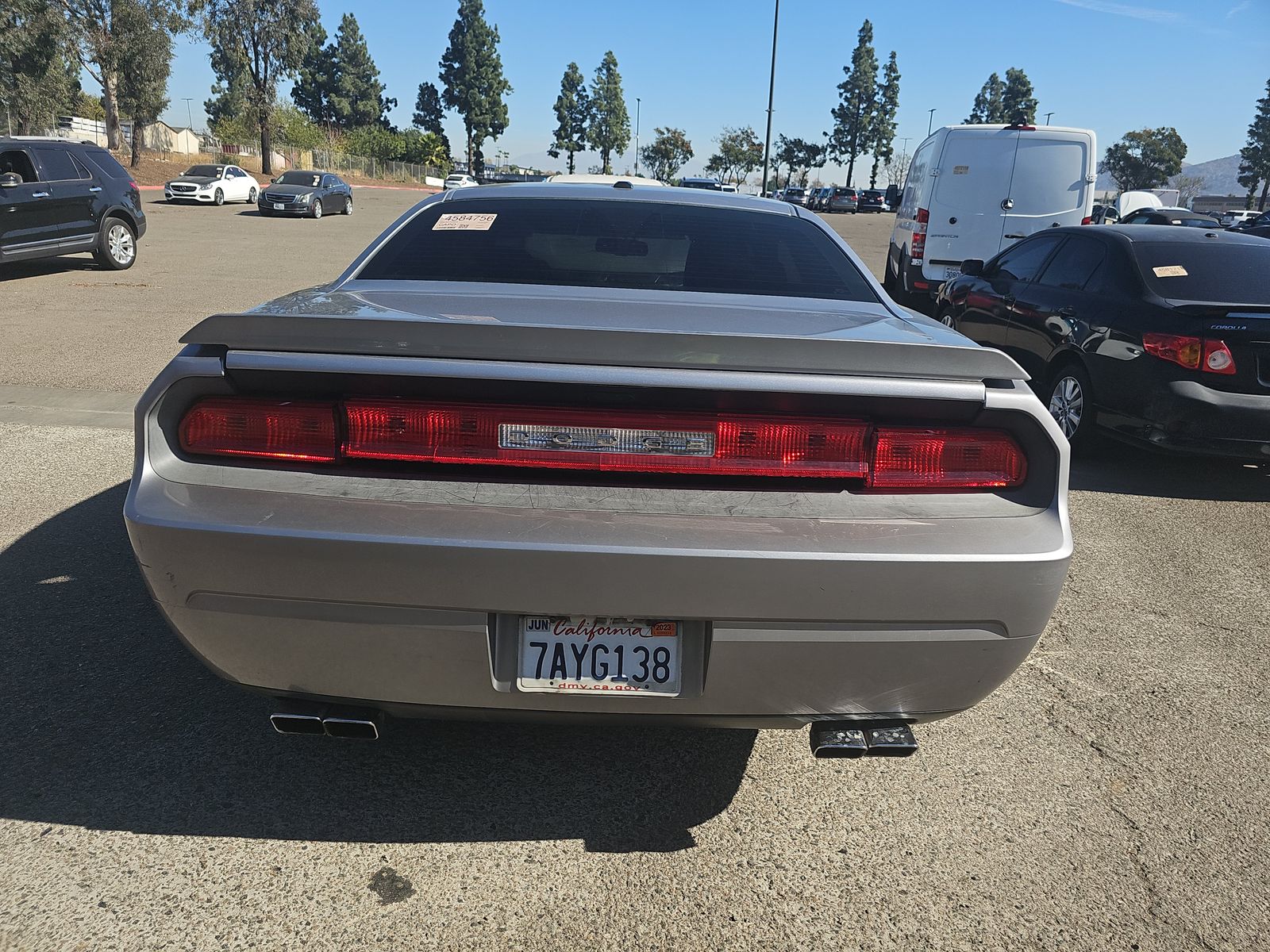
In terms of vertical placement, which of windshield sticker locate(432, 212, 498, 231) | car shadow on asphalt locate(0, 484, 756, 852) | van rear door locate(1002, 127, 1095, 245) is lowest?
car shadow on asphalt locate(0, 484, 756, 852)

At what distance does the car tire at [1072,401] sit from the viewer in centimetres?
607

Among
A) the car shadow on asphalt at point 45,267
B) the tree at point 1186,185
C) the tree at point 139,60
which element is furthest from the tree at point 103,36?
the tree at point 1186,185

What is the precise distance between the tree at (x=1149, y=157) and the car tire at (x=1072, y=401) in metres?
122

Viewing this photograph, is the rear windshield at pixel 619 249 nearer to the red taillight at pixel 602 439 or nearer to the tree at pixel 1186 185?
the red taillight at pixel 602 439

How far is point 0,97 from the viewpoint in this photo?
41688 millimetres

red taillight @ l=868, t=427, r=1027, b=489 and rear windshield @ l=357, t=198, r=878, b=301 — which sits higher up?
rear windshield @ l=357, t=198, r=878, b=301

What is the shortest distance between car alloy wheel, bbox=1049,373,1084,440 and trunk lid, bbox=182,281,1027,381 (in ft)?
14.0

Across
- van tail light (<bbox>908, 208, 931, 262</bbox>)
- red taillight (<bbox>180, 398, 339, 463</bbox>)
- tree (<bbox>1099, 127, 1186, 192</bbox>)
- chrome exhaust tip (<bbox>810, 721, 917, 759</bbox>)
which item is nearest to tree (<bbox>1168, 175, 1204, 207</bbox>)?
tree (<bbox>1099, 127, 1186, 192</bbox>)

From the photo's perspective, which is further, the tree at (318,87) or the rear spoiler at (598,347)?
the tree at (318,87)

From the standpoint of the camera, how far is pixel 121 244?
14.6 metres

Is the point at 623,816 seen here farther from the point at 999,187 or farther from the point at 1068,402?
the point at 999,187

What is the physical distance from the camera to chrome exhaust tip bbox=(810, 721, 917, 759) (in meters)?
2.23

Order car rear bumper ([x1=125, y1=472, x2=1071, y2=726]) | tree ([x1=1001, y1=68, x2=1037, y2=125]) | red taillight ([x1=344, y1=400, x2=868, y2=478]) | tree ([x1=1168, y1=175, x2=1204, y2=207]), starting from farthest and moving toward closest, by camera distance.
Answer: tree ([x1=1168, y1=175, x2=1204, y2=207]), tree ([x1=1001, y1=68, x2=1037, y2=125]), red taillight ([x1=344, y1=400, x2=868, y2=478]), car rear bumper ([x1=125, y1=472, x2=1071, y2=726])

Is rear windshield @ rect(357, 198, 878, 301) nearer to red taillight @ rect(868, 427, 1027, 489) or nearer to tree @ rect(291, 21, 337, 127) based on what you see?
red taillight @ rect(868, 427, 1027, 489)
